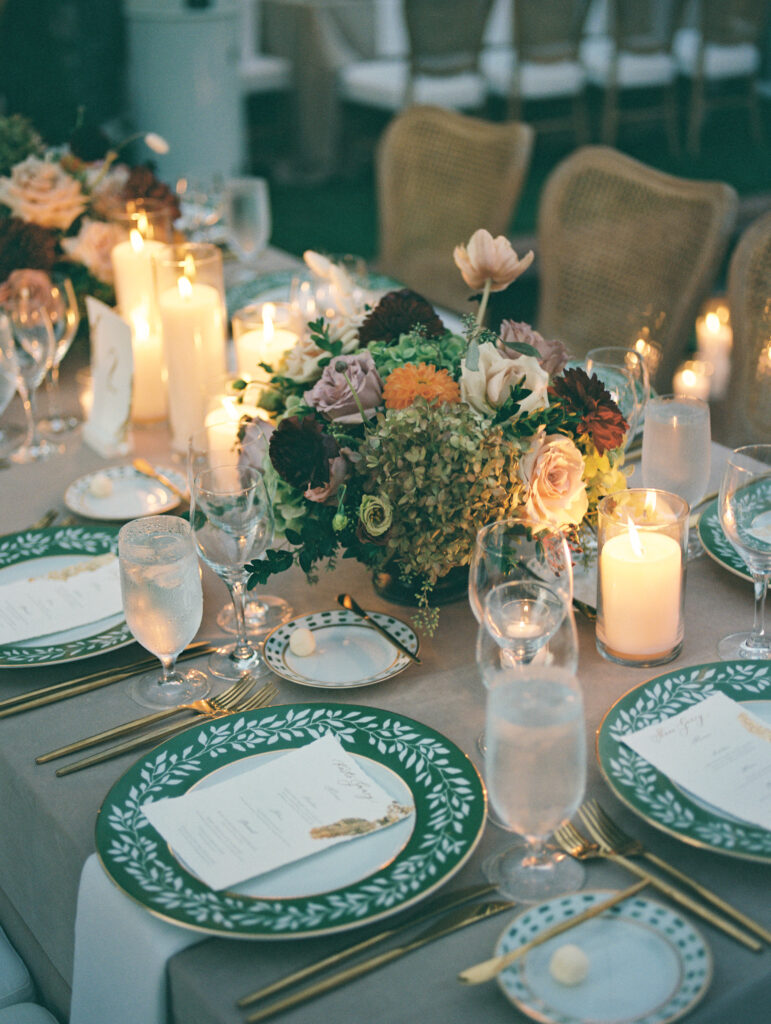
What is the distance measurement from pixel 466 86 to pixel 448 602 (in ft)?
18.7

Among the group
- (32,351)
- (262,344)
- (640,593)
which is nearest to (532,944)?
(640,593)

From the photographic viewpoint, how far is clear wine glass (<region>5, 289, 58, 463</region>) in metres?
1.89

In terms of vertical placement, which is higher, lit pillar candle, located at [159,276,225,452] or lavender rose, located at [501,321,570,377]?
lavender rose, located at [501,321,570,377]

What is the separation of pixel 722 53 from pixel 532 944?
7432mm

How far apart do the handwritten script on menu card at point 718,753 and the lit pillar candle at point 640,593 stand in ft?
0.35

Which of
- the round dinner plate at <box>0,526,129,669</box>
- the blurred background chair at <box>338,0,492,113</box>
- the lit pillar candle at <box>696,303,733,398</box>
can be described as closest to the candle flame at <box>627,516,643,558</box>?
the round dinner plate at <box>0,526,129,669</box>

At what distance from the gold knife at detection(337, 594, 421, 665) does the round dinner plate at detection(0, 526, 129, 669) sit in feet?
0.82

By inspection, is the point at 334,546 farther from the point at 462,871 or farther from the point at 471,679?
the point at 462,871

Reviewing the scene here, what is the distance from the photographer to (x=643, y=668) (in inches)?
50.6

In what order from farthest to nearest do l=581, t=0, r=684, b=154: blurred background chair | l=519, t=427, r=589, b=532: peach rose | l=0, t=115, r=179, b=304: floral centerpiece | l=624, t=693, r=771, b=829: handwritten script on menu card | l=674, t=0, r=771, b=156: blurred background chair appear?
1. l=674, t=0, r=771, b=156: blurred background chair
2. l=581, t=0, r=684, b=154: blurred background chair
3. l=0, t=115, r=179, b=304: floral centerpiece
4. l=519, t=427, r=589, b=532: peach rose
5. l=624, t=693, r=771, b=829: handwritten script on menu card

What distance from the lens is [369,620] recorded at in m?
1.37

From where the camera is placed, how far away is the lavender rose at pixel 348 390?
132 centimetres

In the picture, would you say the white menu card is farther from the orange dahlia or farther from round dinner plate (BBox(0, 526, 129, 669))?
the orange dahlia

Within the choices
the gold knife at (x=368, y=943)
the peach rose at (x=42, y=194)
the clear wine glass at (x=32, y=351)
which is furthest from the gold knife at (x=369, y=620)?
the peach rose at (x=42, y=194)
